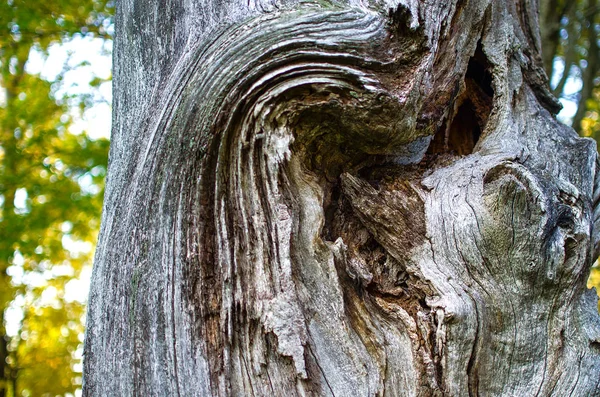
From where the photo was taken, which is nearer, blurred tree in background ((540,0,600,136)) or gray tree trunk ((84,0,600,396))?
gray tree trunk ((84,0,600,396))

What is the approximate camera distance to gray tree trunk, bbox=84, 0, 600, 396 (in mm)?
1758

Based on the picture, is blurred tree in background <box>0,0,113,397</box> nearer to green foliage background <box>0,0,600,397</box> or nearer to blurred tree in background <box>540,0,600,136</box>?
green foliage background <box>0,0,600,397</box>

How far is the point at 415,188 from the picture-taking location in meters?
2.14

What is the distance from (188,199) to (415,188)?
941 mm

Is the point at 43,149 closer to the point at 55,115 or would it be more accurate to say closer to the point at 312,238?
the point at 55,115

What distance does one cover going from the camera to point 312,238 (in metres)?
1.89

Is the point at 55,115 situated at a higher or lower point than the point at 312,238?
higher

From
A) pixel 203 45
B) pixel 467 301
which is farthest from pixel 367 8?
pixel 467 301

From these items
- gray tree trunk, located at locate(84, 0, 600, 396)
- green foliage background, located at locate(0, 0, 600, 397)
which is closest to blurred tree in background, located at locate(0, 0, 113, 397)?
green foliage background, located at locate(0, 0, 600, 397)

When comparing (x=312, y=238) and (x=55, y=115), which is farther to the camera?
(x=55, y=115)

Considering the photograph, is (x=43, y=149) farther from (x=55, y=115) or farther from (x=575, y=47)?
(x=575, y=47)

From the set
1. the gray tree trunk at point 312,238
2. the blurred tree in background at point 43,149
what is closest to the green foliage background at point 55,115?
the blurred tree in background at point 43,149

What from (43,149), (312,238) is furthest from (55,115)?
(312,238)

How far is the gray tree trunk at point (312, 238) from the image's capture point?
1758mm
